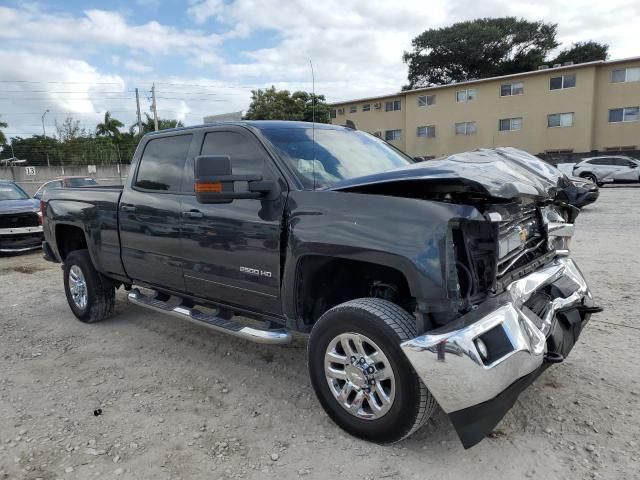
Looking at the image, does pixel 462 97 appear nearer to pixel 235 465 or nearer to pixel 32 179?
pixel 32 179

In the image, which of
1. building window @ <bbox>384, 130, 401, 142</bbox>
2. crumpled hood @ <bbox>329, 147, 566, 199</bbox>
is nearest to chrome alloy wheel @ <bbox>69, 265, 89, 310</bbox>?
crumpled hood @ <bbox>329, 147, 566, 199</bbox>

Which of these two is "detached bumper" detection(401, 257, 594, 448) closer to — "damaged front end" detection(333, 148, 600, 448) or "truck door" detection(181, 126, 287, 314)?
"damaged front end" detection(333, 148, 600, 448)

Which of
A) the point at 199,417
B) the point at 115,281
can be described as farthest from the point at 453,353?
the point at 115,281

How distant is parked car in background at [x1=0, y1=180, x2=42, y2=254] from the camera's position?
950cm

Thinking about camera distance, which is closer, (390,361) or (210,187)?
(390,361)

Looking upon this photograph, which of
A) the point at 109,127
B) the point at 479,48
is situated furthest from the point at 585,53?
the point at 109,127

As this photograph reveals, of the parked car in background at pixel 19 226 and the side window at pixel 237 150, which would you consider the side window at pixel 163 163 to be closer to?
the side window at pixel 237 150

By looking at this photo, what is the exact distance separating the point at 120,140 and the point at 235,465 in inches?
1782

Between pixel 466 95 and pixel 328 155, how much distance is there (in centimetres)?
3567

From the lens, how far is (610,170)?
23109 millimetres

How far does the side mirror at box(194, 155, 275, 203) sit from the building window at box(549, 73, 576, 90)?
34.7m

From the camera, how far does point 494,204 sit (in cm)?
274

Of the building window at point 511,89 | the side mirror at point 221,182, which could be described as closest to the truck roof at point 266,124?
the side mirror at point 221,182

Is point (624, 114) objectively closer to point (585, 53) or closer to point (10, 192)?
point (585, 53)
